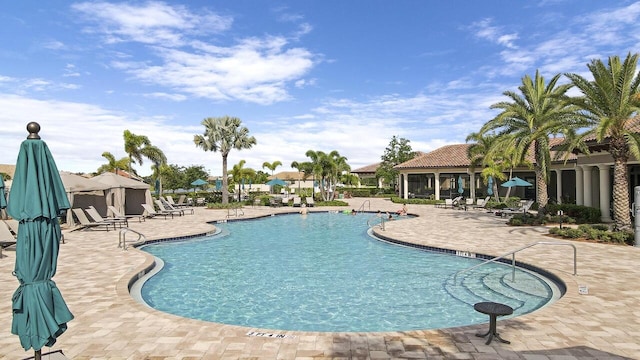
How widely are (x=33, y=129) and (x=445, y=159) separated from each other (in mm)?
39240

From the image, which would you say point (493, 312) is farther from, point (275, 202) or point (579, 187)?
point (275, 202)

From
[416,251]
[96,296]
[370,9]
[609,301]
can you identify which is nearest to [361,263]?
[416,251]

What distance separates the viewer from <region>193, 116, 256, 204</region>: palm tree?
35.4 m

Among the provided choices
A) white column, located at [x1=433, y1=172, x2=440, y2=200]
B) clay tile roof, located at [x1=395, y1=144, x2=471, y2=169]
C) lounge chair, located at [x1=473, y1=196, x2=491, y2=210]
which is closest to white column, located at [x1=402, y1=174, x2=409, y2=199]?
clay tile roof, located at [x1=395, y1=144, x2=471, y2=169]

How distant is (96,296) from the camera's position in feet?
24.3

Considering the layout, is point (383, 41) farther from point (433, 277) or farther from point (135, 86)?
point (433, 277)

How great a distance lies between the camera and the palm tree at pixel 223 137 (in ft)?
116

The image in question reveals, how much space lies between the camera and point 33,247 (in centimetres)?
381

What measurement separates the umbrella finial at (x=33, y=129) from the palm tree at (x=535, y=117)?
1972cm

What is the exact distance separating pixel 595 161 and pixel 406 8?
13098 millimetres

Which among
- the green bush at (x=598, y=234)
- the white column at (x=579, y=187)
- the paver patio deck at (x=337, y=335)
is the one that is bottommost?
the paver patio deck at (x=337, y=335)

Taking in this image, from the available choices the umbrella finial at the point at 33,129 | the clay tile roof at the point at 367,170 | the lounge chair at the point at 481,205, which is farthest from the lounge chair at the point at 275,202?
the clay tile roof at the point at 367,170

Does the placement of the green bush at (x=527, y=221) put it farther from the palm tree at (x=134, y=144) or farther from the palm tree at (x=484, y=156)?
the palm tree at (x=134, y=144)

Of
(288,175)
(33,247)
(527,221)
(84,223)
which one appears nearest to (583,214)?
(527,221)
